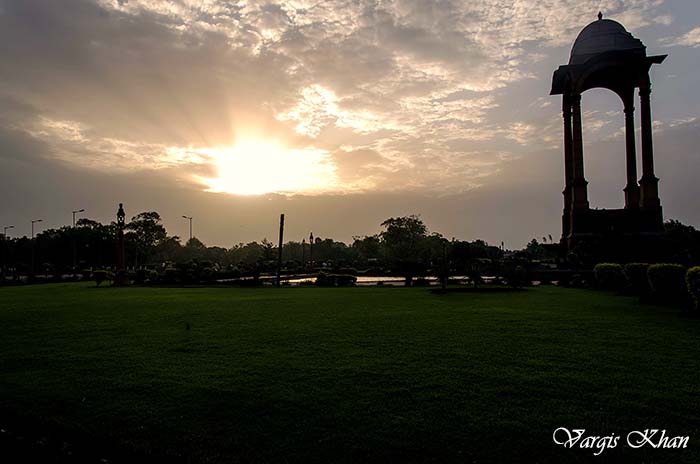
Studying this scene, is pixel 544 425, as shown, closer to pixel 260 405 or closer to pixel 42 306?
pixel 260 405

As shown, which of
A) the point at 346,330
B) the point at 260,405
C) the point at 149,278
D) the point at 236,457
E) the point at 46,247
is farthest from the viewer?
the point at 46,247

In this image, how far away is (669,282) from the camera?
13.2 m

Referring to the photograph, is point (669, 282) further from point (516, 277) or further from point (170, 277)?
point (170, 277)

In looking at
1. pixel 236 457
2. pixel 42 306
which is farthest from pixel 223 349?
pixel 42 306

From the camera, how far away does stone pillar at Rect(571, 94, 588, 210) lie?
28.3 m

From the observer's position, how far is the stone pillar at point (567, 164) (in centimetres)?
3006

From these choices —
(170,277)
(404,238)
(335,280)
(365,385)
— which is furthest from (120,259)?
(404,238)

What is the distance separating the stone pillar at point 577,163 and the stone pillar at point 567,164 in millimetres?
999

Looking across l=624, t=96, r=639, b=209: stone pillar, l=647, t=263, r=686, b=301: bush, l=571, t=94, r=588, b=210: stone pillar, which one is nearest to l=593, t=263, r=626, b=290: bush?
l=647, t=263, r=686, b=301: bush

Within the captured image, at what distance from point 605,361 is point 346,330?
4.30 metres

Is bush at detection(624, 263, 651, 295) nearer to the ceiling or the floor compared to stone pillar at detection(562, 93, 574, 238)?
nearer to the floor

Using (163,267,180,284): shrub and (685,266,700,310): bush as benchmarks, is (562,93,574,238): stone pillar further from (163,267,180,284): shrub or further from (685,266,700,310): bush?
(163,267,180,284): shrub

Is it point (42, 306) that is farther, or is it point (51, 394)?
point (42, 306)

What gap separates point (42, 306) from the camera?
51.3 feet
